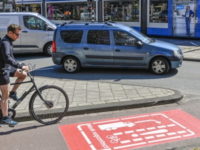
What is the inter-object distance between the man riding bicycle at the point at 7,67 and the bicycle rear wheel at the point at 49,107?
0.39 m

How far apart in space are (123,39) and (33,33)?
15.9 feet

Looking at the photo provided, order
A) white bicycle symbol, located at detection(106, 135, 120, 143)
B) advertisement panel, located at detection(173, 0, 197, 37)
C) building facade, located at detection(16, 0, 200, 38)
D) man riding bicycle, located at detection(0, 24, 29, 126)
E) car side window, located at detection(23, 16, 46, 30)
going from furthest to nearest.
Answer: building facade, located at detection(16, 0, 200, 38), advertisement panel, located at detection(173, 0, 197, 37), car side window, located at detection(23, 16, 46, 30), man riding bicycle, located at detection(0, 24, 29, 126), white bicycle symbol, located at detection(106, 135, 120, 143)

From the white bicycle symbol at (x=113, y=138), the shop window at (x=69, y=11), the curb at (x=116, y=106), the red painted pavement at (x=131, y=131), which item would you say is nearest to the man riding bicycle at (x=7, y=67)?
the curb at (x=116, y=106)

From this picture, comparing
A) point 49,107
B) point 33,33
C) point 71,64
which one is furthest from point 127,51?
point 33,33

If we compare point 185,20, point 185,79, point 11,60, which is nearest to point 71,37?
point 185,79

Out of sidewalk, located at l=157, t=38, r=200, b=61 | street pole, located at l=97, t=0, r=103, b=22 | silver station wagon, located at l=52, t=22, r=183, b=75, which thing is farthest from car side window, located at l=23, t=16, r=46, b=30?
street pole, located at l=97, t=0, r=103, b=22

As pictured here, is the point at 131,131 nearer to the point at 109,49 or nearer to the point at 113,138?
the point at 113,138

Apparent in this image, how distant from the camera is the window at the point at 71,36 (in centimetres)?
1009

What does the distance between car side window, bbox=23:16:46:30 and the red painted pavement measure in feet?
28.0

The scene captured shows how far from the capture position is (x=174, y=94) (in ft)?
22.6

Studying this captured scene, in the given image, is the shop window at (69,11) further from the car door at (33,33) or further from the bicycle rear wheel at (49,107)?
the bicycle rear wheel at (49,107)

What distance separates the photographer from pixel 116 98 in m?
6.76

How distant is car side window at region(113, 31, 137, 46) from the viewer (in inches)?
381

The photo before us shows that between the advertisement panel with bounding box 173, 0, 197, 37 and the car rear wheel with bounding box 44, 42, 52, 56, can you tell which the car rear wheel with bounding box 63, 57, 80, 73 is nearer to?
the car rear wheel with bounding box 44, 42, 52, 56
